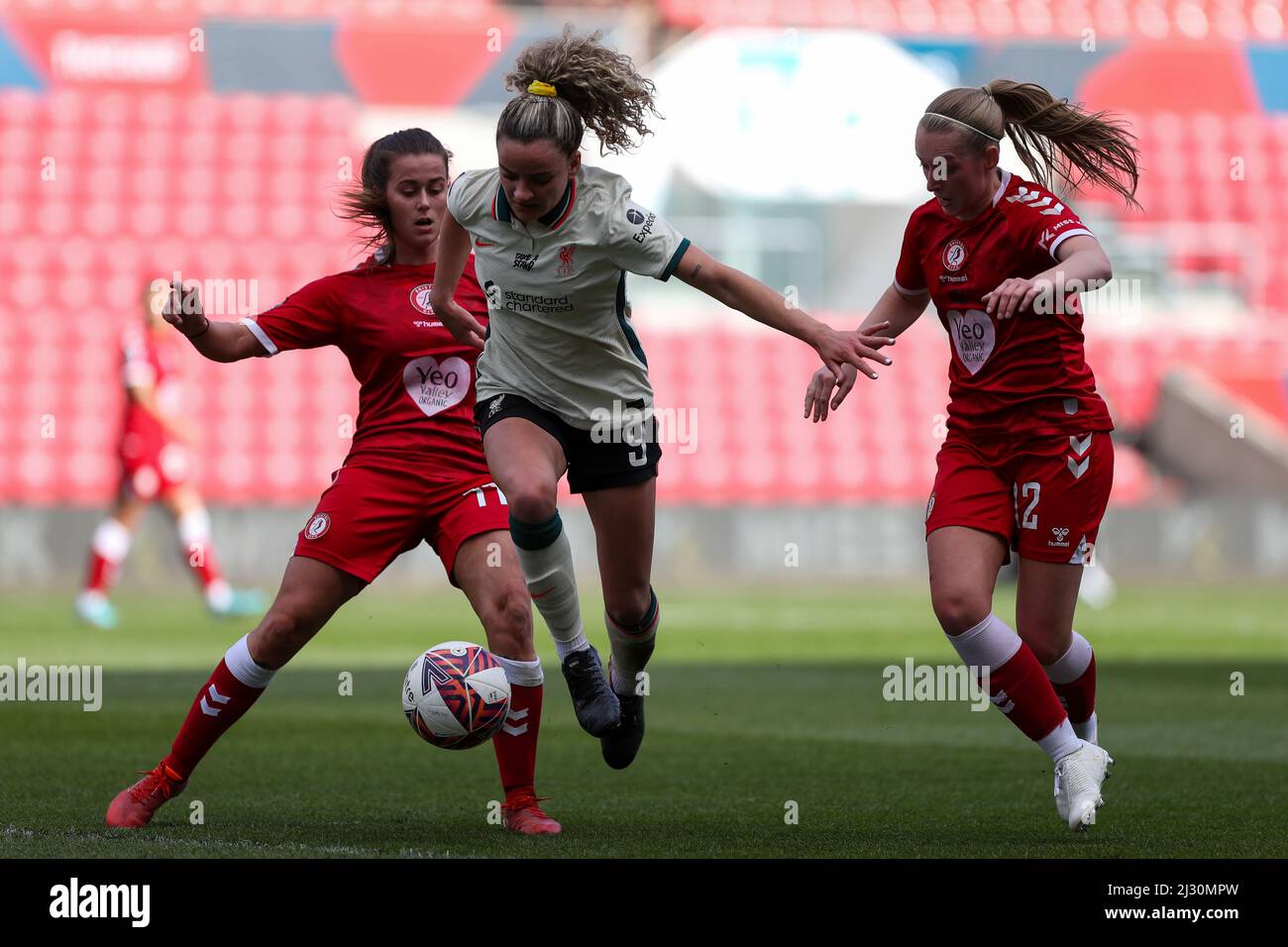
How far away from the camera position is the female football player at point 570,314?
17.9 ft

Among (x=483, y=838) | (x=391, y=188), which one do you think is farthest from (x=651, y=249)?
(x=483, y=838)

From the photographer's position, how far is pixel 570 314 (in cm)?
573

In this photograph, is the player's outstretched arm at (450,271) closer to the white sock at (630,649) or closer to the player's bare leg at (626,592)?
the player's bare leg at (626,592)

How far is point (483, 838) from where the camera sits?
213 inches

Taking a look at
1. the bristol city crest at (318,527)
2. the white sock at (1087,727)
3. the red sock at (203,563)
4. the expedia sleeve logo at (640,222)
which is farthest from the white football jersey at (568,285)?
the red sock at (203,563)

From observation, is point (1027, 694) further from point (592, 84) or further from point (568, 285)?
point (592, 84)

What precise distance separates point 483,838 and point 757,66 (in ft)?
65.0

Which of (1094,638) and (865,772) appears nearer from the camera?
(865,772)

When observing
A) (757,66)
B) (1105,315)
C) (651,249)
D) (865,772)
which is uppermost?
(757,66)

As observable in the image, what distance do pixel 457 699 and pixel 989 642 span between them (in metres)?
1.63

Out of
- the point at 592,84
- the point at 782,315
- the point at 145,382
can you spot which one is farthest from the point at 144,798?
the point at 145,382

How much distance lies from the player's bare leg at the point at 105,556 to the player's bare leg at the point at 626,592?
814 centimetres

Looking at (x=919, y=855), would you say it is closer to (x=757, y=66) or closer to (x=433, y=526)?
(x=433, y=526)

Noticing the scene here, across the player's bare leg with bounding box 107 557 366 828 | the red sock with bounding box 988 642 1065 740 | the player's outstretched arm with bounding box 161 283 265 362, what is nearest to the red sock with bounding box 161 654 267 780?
the player's bare leg with bounding box 107 557 366 828
